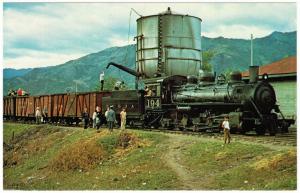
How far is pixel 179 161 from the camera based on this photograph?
17.9 metres

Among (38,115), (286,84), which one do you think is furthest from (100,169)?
(38,115)

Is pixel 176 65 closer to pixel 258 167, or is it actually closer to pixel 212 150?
pixel 212 150

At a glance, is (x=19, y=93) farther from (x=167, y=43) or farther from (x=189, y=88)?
(x=189, y=88)

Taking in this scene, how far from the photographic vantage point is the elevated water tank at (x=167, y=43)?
34.2m

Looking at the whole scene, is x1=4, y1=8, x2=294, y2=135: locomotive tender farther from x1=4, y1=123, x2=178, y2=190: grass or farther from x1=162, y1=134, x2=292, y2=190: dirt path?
x1=4, y1=123, x2=178, y2=190: grass

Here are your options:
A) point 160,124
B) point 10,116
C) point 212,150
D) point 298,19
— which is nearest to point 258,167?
point 212,150

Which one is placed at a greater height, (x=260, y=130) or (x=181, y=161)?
(x=260, y=130)

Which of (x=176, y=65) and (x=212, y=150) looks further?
(x=176, y=65)

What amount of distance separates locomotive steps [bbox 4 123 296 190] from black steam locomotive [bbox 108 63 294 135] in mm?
2083

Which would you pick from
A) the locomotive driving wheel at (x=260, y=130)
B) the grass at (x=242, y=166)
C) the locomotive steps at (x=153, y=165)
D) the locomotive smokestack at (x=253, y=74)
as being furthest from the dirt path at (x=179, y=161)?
the locomotive smokestack at (x=253, y=74)

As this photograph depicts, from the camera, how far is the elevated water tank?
112ft

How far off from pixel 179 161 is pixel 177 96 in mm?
9048

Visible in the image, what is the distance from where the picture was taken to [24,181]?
2011 centimetres

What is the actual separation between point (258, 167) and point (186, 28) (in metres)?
21.6
